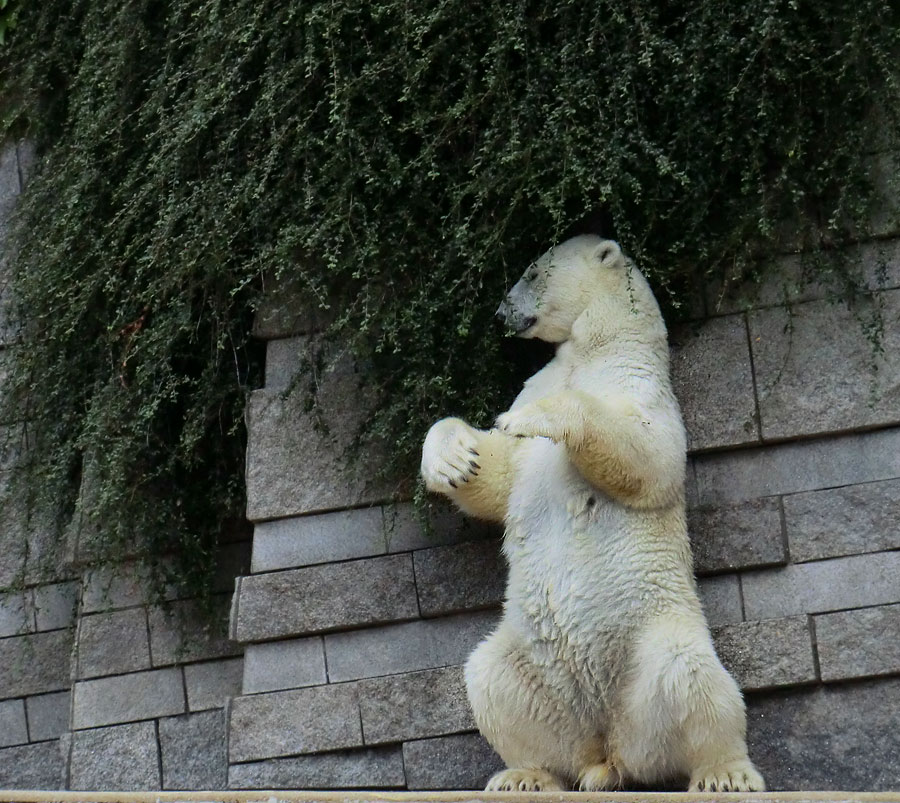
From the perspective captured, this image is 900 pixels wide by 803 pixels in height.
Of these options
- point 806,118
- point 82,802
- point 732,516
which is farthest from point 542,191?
point 82,802

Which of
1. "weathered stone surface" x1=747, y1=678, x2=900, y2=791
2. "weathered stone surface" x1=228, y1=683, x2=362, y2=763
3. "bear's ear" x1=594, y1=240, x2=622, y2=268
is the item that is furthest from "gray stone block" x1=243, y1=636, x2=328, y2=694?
"bear's ear" x1=594, y1=240, x2=622, y2=268

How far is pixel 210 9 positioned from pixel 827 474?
118 inches

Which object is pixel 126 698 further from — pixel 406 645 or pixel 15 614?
pixel 406 645

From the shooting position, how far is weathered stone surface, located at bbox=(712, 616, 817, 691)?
441 cm

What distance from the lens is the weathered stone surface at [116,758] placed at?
5.35m

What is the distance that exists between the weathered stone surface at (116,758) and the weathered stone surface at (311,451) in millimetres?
1138

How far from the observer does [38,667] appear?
19.2ft

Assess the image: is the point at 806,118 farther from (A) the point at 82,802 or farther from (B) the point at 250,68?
(A) the point at 82,802

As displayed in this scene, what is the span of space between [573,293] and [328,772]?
1.99 m

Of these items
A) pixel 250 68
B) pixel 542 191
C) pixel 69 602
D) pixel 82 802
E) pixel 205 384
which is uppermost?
pixel 250 68

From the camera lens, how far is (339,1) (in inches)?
193

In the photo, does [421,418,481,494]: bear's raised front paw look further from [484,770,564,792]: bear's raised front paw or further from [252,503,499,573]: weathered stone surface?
[484,770,564,792]: bear's raised front paw

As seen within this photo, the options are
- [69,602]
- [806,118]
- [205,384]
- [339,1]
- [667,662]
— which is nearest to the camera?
[667,662]

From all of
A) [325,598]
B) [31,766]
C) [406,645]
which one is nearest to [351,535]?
[325,598]
